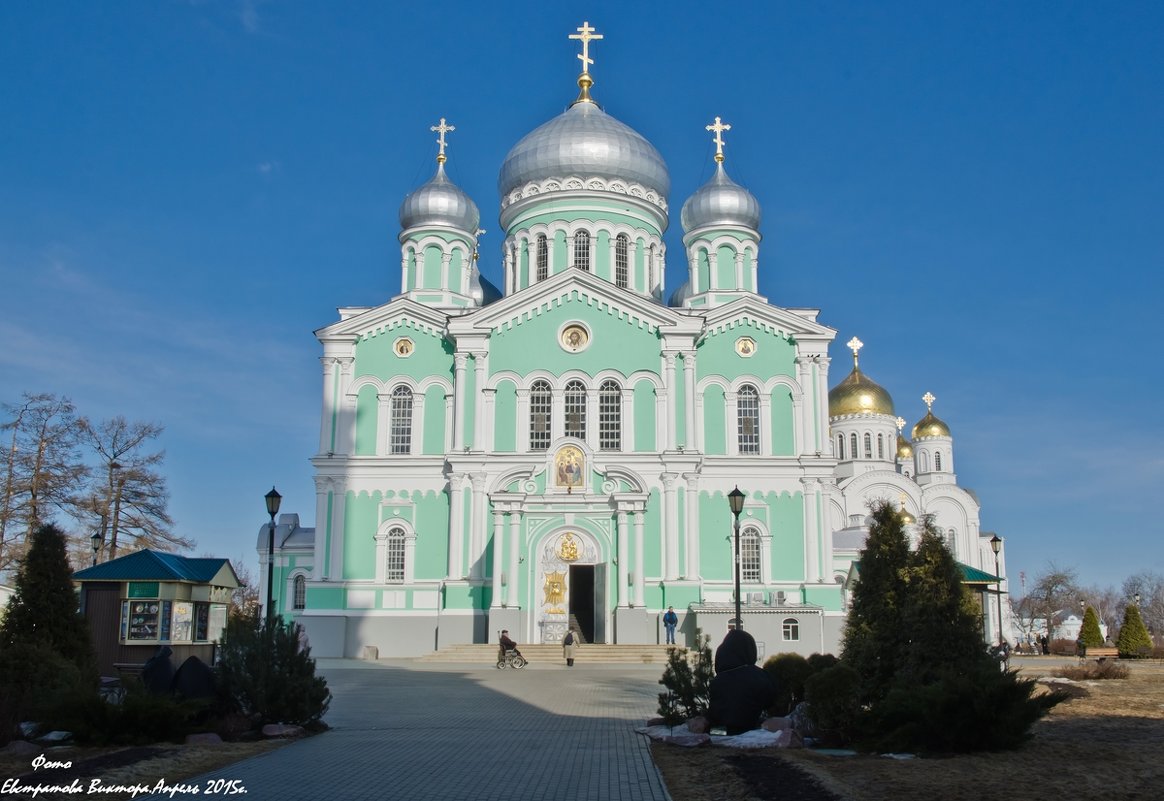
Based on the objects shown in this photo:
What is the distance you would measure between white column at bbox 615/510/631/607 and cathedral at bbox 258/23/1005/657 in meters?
0.06

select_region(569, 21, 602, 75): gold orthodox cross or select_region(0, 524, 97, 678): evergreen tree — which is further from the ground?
select_region(569, 21, 602, 75): gold orthodox cross

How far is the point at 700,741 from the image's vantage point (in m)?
12.1

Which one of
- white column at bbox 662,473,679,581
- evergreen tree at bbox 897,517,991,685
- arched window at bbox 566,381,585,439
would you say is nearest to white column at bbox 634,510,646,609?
white column at bbox 662,473,679,581

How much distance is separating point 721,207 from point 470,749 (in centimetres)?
2965

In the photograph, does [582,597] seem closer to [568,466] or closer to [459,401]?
[568,466]

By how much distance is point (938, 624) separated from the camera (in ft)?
40.0

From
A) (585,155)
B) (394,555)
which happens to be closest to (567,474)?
(394,555)

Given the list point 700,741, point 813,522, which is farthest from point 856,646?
point 813,522

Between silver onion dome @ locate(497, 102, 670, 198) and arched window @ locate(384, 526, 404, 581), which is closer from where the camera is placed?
arched window @ locate(384, 526, 404, 581)

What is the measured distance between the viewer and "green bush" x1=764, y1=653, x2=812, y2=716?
1320 centimetres

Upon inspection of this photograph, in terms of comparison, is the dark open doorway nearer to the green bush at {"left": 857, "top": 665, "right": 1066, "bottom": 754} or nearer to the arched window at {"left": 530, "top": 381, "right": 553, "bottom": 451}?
the arched window at {"left": 530, "top": 381, "right": 553, "bottom": 451}

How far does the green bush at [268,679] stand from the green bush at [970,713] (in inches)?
270

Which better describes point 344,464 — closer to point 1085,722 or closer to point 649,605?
point 649,605

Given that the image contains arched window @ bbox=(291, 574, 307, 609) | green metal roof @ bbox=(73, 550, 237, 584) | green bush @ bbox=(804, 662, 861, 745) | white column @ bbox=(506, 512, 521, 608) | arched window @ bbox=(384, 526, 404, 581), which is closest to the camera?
green bush @ bbox=(804, 662, 861, 745)
